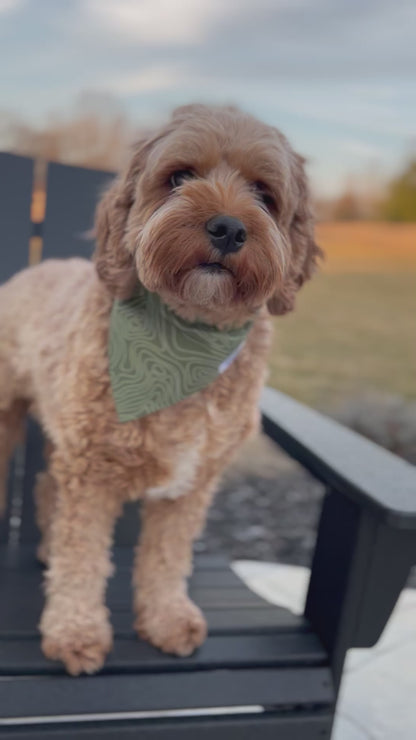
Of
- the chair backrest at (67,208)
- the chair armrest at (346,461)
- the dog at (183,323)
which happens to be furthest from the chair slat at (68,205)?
the chair armrest at (346,461)

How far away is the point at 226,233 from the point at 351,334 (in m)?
4.39

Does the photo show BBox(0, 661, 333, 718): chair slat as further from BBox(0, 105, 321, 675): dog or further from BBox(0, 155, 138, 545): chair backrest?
BBox(0, 155, 138, 545): chair backrest

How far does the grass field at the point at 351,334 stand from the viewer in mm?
5352

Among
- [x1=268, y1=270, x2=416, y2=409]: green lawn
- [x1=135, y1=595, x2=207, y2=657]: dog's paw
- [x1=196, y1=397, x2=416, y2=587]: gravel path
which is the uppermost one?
[x1=135, y1=595, x2=207, y2=657]: dog's paw

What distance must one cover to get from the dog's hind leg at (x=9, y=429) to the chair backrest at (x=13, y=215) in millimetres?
317

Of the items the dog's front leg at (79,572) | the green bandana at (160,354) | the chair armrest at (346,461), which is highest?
the green bandana at (160,354)

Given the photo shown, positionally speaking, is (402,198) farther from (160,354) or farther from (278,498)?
(160,354)

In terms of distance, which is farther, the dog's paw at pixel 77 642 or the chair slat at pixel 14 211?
the chair slat at pixel 14 211

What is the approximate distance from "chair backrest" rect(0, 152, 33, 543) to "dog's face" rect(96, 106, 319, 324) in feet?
3.10

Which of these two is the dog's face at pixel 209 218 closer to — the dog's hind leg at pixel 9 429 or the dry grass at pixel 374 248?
the dog's hind leg at pixel 9 429

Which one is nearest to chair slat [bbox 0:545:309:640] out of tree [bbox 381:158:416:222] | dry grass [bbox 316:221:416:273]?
dry grass [bbox 316:221:416:273]

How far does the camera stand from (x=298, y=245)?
158 centimetres

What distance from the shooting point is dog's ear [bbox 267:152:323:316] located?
1.56 metres

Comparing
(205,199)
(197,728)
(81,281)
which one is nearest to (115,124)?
(81,281)
